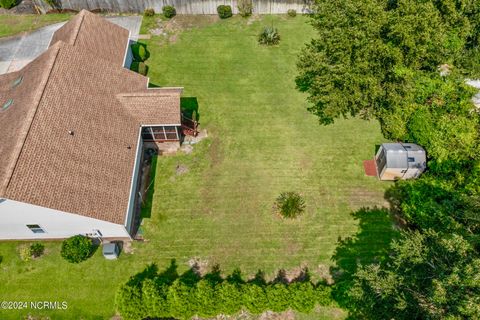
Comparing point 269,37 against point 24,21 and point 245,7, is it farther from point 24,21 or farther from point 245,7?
point 24,21

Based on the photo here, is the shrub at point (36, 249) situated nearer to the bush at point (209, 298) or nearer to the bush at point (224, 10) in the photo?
the bush at point (209, 298)

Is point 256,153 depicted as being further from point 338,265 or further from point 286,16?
point 286,16

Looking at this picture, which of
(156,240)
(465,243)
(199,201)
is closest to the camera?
(465,243)

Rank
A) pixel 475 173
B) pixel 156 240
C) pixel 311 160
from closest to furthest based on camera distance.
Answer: pixel 475 173 → pixel 156 240 → pixel 311 160

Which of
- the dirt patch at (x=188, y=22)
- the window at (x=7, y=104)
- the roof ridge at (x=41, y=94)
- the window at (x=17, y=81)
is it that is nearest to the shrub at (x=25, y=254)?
the roof ridge at (x=41, y=94)

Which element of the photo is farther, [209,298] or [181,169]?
[181,169]

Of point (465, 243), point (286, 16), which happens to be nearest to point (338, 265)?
point (465, 243)

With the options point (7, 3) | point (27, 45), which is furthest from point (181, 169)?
point (7, 3)
